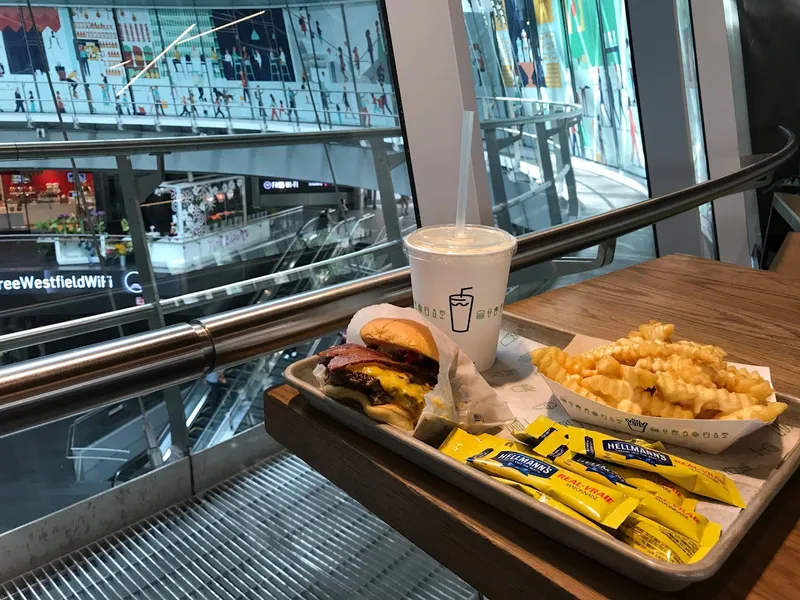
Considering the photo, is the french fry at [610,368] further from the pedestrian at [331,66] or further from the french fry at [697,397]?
the pedestrian at [331,66]

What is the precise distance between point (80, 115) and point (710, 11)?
3203mm

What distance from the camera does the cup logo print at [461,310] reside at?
780 mm

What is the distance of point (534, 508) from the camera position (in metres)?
0.50

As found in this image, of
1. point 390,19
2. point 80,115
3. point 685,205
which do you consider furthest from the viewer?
point 80,115

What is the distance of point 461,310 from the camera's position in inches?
30.9

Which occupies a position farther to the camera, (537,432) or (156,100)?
(156,100)

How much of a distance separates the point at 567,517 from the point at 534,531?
48mm

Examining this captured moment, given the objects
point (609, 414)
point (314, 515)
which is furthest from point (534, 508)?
point (314, 515)

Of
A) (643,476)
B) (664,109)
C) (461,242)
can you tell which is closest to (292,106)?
(664,109)

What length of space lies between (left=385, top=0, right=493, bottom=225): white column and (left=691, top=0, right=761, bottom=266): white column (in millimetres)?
2294

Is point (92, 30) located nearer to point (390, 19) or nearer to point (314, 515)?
point (390, 19)

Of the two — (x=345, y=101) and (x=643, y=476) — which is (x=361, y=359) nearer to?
(x=643, y=476)

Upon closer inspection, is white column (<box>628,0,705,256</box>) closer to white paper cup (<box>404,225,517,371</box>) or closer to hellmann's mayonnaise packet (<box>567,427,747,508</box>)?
white paper cup (<box>404,225,517,371</box>)

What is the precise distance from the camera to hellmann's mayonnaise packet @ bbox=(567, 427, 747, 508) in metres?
0.53
